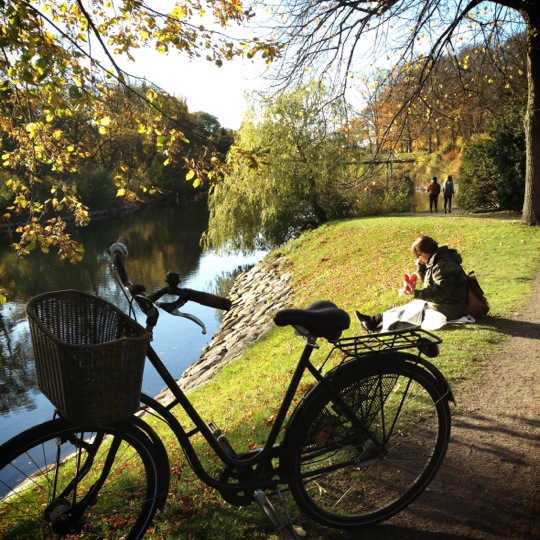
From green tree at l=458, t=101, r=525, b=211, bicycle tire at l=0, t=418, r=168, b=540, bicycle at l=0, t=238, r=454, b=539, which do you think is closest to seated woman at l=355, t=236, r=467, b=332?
bicycle at l=0, t=238, r=454, b=539

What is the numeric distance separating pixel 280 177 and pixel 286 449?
20.8 metres

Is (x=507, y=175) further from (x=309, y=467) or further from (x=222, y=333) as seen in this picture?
(x=309, y=467)

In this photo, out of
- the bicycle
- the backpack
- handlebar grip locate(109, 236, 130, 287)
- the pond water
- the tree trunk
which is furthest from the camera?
A: the tree trunk

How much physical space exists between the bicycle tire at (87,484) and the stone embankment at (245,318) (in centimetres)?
711

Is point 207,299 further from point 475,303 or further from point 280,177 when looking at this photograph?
point 280,177

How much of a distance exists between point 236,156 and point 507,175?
1672 cm

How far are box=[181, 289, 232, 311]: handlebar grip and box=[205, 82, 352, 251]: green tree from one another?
20525 millimetres

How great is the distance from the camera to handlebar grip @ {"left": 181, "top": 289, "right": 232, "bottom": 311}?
232 centimetres

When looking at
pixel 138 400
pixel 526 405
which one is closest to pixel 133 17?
pixel 138 400

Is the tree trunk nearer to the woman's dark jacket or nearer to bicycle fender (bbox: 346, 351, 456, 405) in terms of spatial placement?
the woman's dark jacket

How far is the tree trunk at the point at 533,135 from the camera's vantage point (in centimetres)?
1218

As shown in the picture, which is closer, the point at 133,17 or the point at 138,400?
the point at 138,400

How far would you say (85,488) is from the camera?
254 cm

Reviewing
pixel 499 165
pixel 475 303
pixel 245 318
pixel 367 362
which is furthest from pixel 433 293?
pixel 499 165
